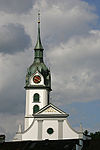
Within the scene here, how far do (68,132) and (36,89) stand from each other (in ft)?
45.0

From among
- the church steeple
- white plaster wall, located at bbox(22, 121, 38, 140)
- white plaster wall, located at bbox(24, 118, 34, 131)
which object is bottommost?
white plaster wall, located at bbox(22, 121, 38, 140)

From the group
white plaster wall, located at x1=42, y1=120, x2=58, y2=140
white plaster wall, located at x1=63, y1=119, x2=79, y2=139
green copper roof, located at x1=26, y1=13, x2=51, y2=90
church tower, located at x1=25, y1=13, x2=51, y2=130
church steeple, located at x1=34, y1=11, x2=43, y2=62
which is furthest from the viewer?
church steeple, located at x1=34, y1=11, x2=43, y2=62

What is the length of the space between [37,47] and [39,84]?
1174 centimetres

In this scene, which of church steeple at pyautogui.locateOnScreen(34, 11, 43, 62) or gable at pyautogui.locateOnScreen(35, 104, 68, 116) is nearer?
gable at pyautogui.locateOnScreen(35, 104, 68, 116)

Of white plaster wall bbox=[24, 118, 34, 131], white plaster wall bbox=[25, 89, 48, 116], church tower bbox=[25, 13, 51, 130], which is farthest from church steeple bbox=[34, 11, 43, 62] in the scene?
white plaster wall bbox=[24, 118, 34, 131]

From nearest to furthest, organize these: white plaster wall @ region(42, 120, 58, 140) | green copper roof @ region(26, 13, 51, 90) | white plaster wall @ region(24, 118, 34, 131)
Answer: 1. white plaster wall @ region(42, 120, 58, 140)
2. white plaster wall @ region(24, 118, 34, 131)
3. green copper roof @ region(26, 13, 51, 90)

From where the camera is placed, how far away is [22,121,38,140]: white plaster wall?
9668cm

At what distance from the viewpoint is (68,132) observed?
96000mm

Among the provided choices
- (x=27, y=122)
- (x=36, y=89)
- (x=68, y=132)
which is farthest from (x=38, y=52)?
(x=68, y=132)

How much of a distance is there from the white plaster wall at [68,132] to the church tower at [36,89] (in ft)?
27.1

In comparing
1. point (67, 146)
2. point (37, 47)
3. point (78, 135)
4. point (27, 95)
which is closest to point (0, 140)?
point (67, 146)

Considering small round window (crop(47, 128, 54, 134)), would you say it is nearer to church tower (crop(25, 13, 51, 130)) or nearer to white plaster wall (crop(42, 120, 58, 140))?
white plaster wall (crop(42, 120, 58, 140))

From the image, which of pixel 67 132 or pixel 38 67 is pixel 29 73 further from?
pixel 67 132

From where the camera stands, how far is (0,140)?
63.1m
